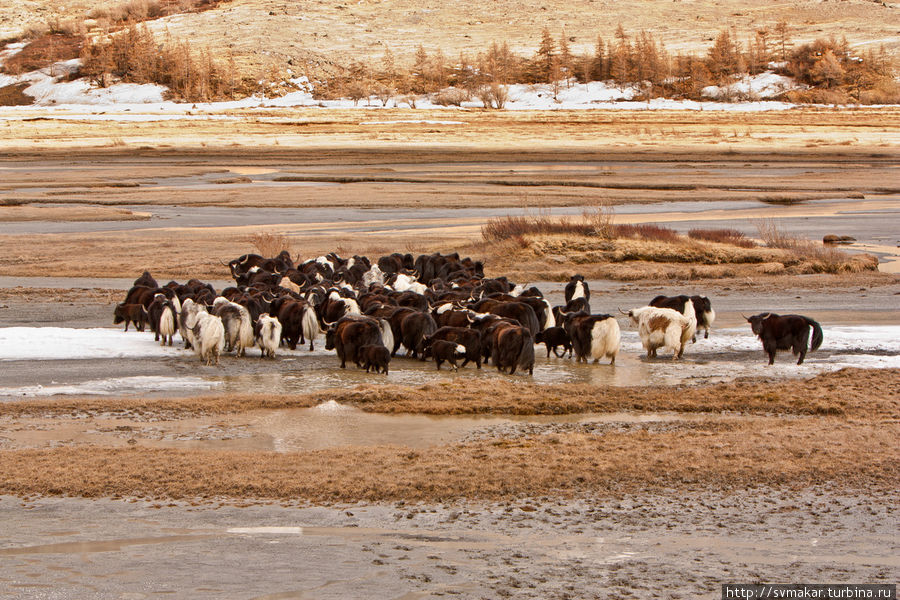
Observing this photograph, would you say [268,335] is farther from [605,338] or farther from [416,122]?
[416,122]

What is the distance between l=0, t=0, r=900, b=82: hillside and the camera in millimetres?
129000

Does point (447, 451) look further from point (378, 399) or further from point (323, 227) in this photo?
point (323, 227)

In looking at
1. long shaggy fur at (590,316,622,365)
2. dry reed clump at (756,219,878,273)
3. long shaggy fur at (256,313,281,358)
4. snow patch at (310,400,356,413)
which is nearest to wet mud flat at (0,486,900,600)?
snow patch at (310,400,356,413)

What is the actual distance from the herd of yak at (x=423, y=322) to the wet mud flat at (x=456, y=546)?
563cm

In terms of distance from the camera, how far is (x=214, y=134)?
71.0m

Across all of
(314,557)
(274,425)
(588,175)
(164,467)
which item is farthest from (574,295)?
(588,175)

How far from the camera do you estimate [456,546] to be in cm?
736

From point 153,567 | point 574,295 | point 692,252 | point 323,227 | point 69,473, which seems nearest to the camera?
point 153,567

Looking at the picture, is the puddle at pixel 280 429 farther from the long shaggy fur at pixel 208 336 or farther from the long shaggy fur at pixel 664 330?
the long shaggy fur at pixel 664 330

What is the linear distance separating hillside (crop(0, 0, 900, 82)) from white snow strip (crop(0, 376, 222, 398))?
10992 cm

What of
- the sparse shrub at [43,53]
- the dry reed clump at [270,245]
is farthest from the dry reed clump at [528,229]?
the sparse shrub at [43,53]

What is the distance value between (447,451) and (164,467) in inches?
97.7

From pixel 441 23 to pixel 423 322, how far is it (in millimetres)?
140741

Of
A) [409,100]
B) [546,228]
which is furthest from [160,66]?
[546,228]
